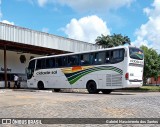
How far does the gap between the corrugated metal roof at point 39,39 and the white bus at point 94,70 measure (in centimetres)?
285

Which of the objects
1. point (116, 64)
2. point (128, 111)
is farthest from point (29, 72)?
point (128, 111)

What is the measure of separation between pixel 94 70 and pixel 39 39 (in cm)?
1034

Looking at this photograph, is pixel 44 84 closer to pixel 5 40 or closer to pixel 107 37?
pixel 5 40

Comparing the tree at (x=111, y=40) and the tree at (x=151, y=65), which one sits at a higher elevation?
the tree at (x=111, y=40)

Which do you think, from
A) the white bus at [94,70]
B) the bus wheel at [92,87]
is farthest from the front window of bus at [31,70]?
the bus wheel at [92,87]

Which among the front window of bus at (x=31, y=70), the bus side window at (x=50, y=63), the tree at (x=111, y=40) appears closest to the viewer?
the bus side window at (x=50, y=63)

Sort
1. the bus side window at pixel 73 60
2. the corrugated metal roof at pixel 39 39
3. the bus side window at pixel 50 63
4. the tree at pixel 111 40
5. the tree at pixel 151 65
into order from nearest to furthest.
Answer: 1. the bus side window at pixel 73 60
2. the bus side window at pixel 50 63
3. the corrugated metal roof at pixel 39 39
4. the tree at pixel 151 65
5. the tree at pixel 111 40

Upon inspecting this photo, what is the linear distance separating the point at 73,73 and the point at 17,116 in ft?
48.9

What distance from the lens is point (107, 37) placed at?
65812 millimetres

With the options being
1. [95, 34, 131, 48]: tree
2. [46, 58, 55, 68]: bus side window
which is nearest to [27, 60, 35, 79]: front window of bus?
[46, 58, 55, 68]: bus side window

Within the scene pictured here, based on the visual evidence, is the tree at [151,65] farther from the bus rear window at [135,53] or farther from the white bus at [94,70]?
the bus rear window at [135,53]

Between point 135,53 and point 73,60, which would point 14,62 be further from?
point 135,53

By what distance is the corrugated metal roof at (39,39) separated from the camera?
28281mm

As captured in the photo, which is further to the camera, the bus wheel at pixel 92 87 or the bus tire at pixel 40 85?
the bus tire at pixel 40 85
